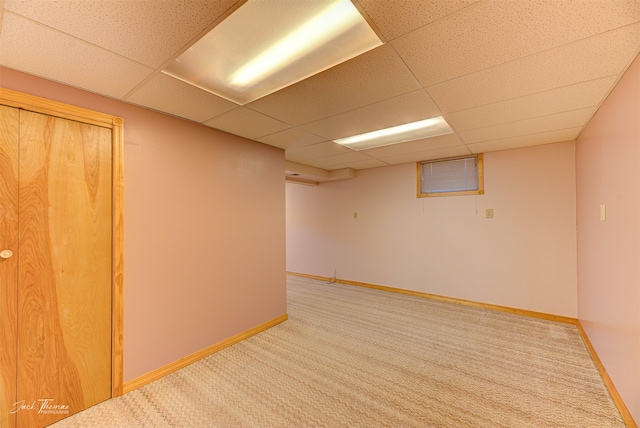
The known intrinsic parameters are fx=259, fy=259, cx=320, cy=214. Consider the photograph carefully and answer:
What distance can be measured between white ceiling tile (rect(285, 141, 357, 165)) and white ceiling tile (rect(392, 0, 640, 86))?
5.95 ft

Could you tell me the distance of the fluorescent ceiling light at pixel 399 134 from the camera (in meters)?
2.65

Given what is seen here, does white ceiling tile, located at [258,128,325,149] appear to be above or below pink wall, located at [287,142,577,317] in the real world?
above

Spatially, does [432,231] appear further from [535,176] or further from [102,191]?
[102,191]

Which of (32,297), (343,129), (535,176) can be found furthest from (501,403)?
(32,297)

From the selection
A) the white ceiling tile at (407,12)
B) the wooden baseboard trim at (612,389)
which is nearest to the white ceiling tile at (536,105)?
the white ceiling tile at (407,12)

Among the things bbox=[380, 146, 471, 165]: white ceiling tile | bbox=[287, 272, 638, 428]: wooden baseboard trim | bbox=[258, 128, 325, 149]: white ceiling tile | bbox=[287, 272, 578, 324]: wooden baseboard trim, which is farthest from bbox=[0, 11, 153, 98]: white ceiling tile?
bbox=[287, 272, 578, 324]: wooden baseboard trim

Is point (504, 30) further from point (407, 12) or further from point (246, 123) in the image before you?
point (246, 123)

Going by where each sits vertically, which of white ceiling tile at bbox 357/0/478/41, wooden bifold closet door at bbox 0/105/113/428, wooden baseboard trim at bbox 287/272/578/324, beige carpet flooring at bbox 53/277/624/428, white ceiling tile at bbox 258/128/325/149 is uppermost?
white ceiling tile at bbox 357/0/478/41

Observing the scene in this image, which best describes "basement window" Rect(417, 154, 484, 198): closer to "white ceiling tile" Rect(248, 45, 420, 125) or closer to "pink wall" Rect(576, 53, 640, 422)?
"pink wall" Rect(576, 53, 640, 422)

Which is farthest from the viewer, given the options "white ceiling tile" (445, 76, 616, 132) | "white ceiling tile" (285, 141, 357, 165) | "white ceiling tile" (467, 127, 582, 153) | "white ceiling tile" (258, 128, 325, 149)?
"white ceiling tile" (285, 141, 357, 165)

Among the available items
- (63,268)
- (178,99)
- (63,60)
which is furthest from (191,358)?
(63,60)

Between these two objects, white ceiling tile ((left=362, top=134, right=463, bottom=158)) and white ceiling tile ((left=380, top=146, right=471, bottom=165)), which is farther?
white ceiling tile ((left=380, top=146, right=471, bottom=165))

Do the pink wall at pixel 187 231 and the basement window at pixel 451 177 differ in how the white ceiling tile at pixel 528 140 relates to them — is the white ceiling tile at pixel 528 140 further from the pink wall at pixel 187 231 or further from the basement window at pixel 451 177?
the pink wall at pixel 187 231

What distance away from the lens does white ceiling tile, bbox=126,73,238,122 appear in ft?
5.85
